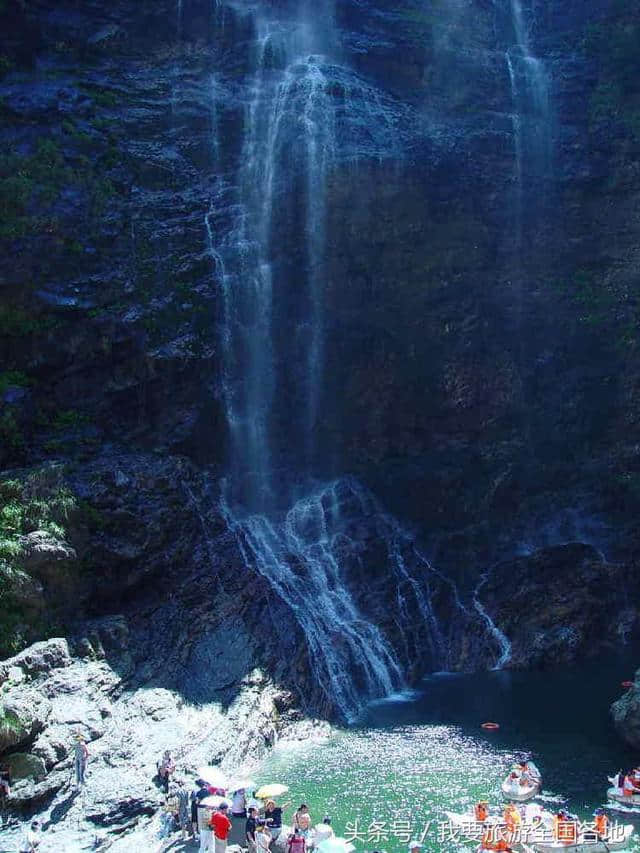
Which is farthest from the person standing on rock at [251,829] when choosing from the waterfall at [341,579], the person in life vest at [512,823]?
the waterfall at [341,579]

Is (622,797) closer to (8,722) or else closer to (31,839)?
(31,839)

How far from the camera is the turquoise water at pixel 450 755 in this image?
21359 millimetres

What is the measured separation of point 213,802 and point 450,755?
8.51 metres

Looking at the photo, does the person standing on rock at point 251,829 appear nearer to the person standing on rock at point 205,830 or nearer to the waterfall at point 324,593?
the person standing on rock at point 205,830

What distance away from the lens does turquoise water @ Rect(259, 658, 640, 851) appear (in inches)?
841

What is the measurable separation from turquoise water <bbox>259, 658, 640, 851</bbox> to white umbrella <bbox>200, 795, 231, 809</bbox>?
9.19 ft

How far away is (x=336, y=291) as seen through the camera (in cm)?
4100

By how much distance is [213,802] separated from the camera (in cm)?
1919

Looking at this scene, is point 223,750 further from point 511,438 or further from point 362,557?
point 511,438

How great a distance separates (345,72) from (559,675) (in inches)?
1239

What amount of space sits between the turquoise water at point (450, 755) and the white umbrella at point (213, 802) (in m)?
2.80

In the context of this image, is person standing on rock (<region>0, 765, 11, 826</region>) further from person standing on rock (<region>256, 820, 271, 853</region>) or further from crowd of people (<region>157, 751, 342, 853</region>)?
person standing on rock (<region>256, 820, 271, 853</region>)

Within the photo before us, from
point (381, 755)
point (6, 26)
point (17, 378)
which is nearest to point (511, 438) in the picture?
point (381, 755)

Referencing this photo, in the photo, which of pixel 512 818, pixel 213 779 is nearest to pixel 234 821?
pixel 213 779
